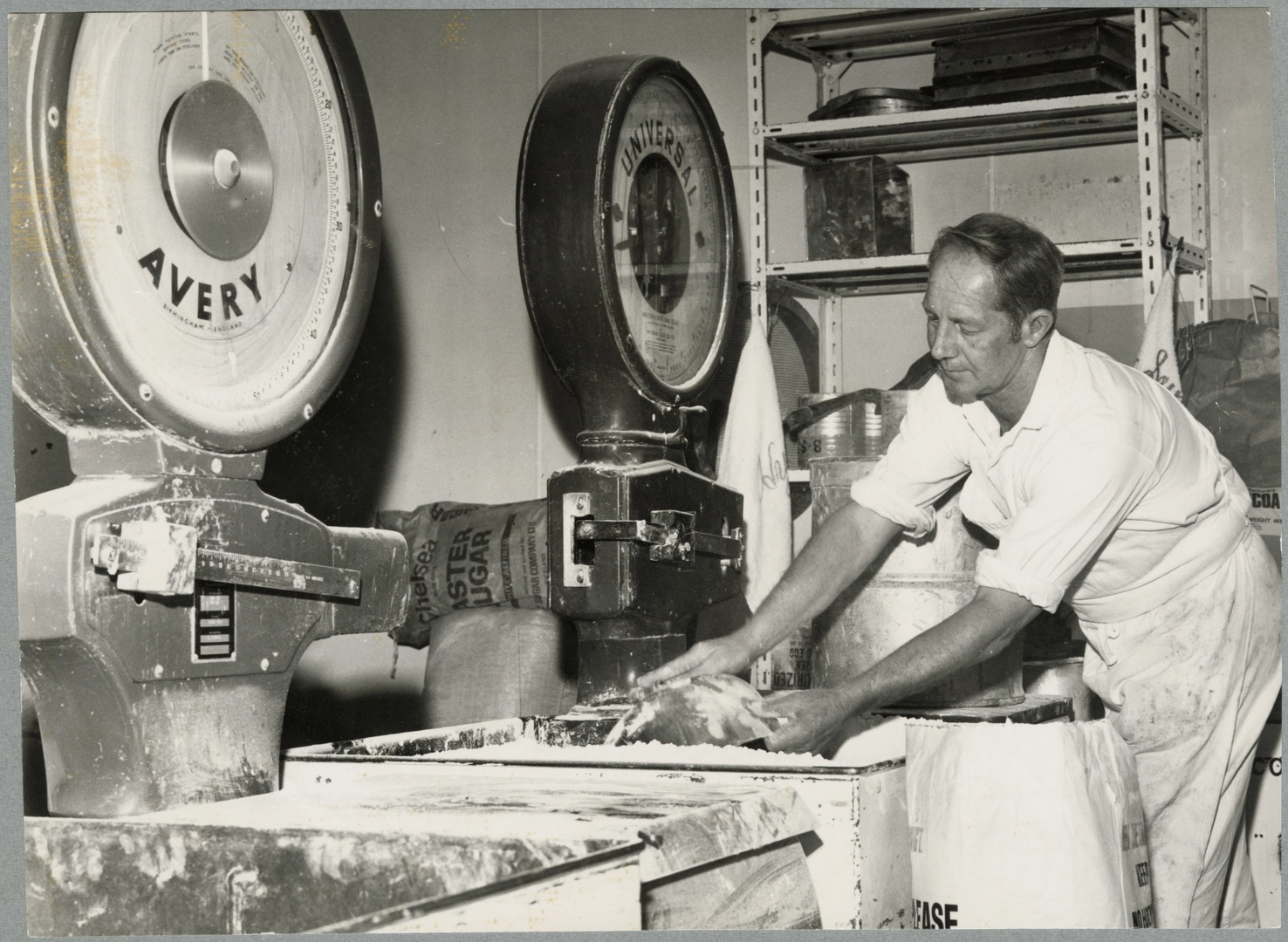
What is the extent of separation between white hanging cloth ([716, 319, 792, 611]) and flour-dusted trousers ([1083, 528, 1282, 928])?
0.67m

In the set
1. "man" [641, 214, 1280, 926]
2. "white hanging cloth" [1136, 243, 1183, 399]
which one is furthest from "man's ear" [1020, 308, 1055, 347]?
"white hanging cloth" [1136, 243, 1183, 399]

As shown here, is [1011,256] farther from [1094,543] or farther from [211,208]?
[211,208]

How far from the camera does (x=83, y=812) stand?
1.13m

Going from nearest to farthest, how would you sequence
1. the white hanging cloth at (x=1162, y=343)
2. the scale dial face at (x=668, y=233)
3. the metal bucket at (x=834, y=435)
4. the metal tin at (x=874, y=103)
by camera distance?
the scale dial face at (x=668, y=233)
the white hanging cloth at (x=1162, y=343)
the metal bucket at (x=834, y=435)
the metal tin at (x=874, y=103)

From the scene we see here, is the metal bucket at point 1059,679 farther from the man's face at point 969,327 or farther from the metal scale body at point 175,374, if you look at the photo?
the metal scale body at point 175,374

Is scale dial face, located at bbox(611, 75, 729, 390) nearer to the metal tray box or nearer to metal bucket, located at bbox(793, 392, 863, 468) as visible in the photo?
metal bucket, located at bbox(793, 392, 863, 468)

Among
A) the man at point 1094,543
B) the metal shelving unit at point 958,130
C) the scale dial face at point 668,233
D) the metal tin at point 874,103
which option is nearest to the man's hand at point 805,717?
the man at point 1094,543

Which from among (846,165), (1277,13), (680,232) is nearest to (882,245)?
(846,165)

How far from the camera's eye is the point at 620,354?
1721 millimetres

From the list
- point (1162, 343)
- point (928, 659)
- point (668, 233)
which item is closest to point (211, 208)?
point (668, 233)

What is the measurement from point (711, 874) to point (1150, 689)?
1.03m

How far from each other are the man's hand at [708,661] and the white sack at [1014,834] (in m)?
0.41

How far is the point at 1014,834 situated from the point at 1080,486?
522 mm

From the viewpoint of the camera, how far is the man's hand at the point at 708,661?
1.72 meters
